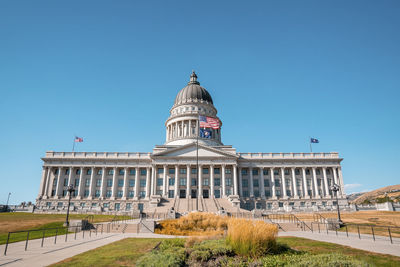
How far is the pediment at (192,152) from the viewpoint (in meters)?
66.6

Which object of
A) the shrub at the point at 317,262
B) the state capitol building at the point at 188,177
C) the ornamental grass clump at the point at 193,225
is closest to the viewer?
the shrub at the point at 317,262

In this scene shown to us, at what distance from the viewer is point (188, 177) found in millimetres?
65375

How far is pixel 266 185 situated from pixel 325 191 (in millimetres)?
17055

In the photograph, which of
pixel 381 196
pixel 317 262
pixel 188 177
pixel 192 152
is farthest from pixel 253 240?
pixel 381 196

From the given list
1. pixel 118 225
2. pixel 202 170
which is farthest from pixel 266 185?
pixel 118 225

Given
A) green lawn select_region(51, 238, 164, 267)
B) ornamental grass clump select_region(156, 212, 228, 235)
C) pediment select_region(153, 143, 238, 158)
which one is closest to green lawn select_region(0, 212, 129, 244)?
green lawn select_region(51, 238, 164, 267)

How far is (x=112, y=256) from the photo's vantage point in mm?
12398

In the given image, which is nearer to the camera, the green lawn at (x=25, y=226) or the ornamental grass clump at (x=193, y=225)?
the green lawn at (x=25, y=226)

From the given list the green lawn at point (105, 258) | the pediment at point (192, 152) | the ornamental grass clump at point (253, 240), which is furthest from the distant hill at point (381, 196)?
the green lawn at point (105, 258)

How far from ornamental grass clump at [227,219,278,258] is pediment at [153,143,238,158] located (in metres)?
55.2

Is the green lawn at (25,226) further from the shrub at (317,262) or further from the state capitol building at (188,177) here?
the state capitol building at (188,177)

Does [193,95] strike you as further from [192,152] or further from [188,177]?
[188,177]

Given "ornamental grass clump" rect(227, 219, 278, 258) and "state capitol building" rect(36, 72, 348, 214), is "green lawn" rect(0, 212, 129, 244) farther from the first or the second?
"state capitol building" rect(36, 72, 348, 214)

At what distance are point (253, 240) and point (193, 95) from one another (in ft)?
267
